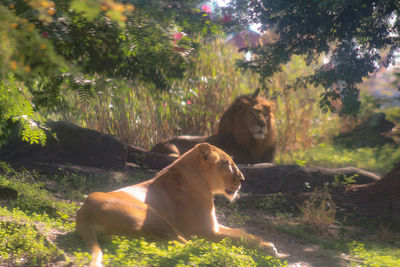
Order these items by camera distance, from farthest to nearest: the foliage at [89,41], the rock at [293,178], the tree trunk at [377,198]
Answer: the rock at [293,178] → the tree trunk at [377,198] → the foliage at [89,41]

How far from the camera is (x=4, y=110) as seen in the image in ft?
14.1

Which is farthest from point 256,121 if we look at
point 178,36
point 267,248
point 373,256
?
point 178,36

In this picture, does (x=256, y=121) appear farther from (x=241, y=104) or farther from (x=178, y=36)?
(x=178, y=36)

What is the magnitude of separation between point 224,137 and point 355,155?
14.8 ft

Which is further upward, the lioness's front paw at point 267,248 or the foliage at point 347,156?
the lioness's front paw at point 267,248

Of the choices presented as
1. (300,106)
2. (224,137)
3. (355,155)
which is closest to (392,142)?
(355,155)

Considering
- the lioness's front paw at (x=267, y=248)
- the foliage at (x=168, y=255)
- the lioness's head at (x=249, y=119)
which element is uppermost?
the lioness's head at (x=249, y=119)

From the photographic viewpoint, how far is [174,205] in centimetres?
451

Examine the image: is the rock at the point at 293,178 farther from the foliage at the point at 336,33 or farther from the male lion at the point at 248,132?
the male lion at the point at 248,132

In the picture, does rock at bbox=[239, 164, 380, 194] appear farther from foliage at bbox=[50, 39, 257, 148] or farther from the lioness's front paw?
foliage at bbox=[50, 39, 257, 148]

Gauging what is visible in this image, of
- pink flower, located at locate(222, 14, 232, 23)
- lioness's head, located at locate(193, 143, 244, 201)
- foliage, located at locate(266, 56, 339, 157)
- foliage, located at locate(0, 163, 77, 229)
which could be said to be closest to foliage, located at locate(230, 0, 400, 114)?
pink flower, located at locate(222, 14, 232, 23)

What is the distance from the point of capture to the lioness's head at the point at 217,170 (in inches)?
184

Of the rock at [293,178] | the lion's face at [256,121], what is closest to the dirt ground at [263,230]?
the rock at [293,178]

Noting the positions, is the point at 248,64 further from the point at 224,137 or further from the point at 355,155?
the point at 355,155
